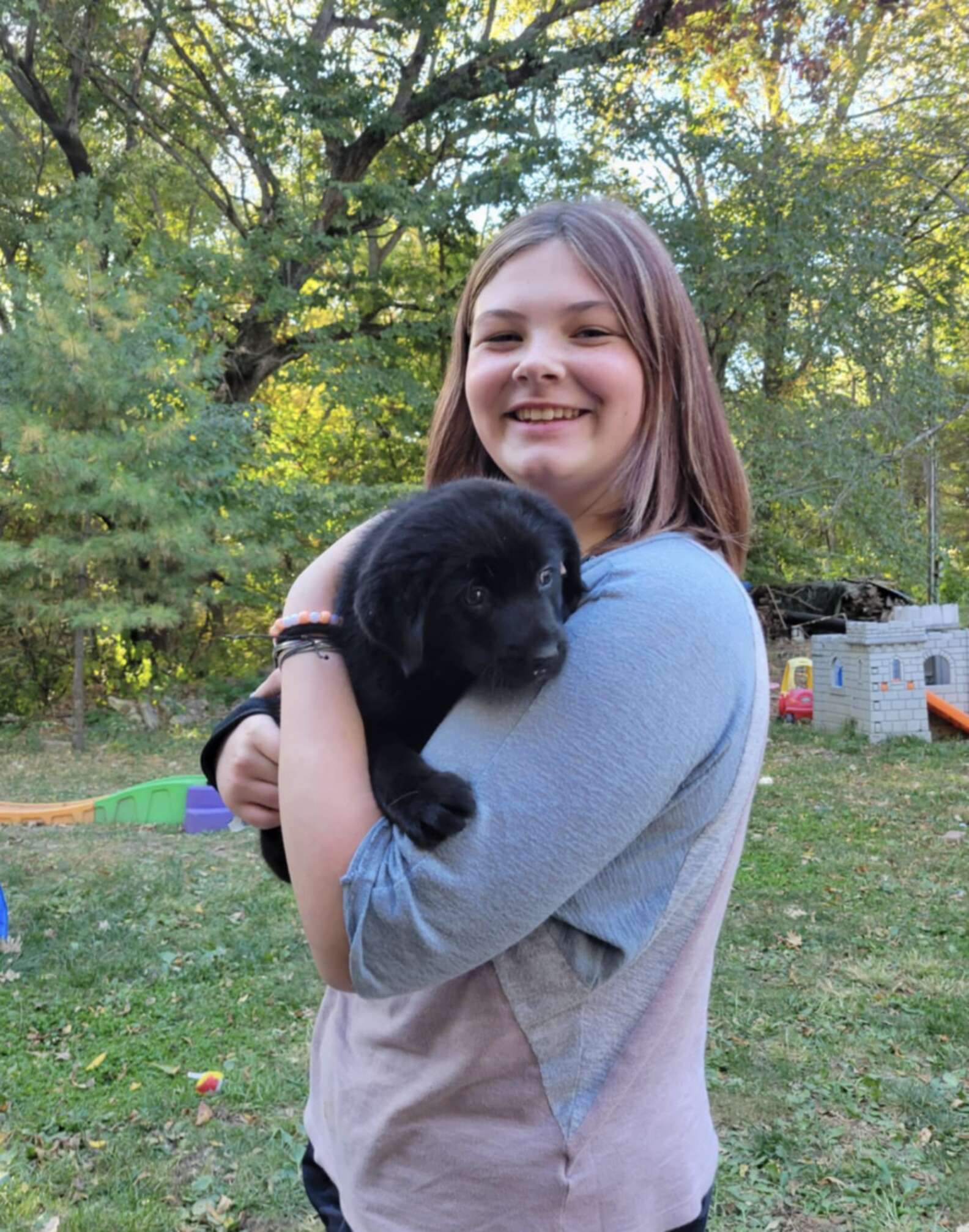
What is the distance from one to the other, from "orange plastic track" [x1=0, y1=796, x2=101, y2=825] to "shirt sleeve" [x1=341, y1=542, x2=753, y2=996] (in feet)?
25.6

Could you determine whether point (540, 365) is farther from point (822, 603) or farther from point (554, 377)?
point (822, 603)

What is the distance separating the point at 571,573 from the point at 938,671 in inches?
456

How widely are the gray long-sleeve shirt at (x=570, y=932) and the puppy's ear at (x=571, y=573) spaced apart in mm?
275

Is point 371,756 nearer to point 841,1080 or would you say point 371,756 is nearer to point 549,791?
point 549,791

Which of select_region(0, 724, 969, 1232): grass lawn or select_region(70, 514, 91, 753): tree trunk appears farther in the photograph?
select_region(70, 514, 91, 753): tree trunk

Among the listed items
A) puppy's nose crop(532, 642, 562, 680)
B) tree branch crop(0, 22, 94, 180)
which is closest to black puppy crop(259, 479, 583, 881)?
puppy's nose crop(532, 642, 562, 680)

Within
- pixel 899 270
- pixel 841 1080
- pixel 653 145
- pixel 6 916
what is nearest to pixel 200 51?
pixel 653 145

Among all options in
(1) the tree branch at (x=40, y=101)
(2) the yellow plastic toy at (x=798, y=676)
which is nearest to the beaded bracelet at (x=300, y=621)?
(2) the yellow plastic toy at (x=798, y=676)

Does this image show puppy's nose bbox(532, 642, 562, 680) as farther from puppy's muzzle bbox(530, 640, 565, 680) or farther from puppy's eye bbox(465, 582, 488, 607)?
puppy's eye bbox(465, 582, 488, 607)

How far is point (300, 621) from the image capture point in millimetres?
1444

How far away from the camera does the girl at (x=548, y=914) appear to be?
1055 mm

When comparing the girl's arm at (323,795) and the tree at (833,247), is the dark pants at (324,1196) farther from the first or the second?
the tree at (833,247)

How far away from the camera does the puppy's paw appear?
108 cm

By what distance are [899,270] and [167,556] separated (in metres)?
9.43
